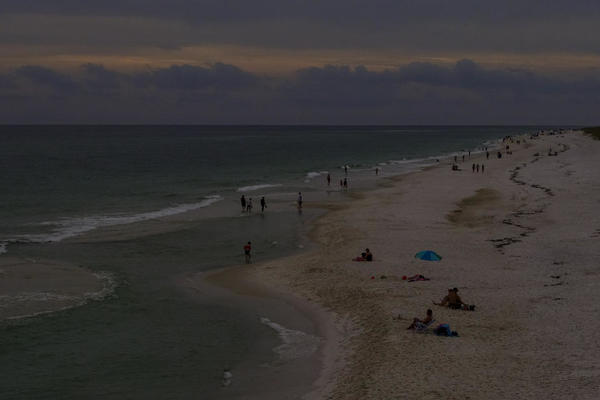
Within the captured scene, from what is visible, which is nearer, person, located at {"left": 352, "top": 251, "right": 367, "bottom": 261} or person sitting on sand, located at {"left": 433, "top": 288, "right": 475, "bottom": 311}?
person sitting on sand, located at {"left": 433, "top": 288, "right": 475, "bottom": 311}

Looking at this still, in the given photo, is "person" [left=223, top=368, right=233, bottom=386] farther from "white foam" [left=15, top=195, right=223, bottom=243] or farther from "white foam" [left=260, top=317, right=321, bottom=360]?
"white foam" [left=15, top=195, right=223, bottom=243]

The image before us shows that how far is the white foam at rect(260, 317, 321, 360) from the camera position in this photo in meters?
20.1

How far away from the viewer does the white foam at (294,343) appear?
20.1 m

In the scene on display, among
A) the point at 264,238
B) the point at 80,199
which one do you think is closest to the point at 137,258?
the point at 264,238

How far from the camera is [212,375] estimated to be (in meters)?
18.6

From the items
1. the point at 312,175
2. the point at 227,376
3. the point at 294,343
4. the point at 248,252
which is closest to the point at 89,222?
the point at 248,252

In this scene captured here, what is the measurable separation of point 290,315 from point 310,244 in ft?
46.9

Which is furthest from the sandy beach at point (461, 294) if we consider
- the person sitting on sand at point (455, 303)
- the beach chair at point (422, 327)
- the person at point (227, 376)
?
the person at point (227, 376)

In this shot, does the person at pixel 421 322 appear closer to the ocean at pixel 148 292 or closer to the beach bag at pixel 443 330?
the beach bag at pixel 443 330

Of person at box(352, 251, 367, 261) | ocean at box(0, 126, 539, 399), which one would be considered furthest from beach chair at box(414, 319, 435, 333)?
person at box(352, 251, 367, 261)

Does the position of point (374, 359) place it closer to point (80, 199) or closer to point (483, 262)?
point (483, 262)

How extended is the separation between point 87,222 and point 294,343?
104 feet

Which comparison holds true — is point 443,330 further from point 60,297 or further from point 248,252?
point 60,297

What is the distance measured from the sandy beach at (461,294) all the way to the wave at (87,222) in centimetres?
1489
